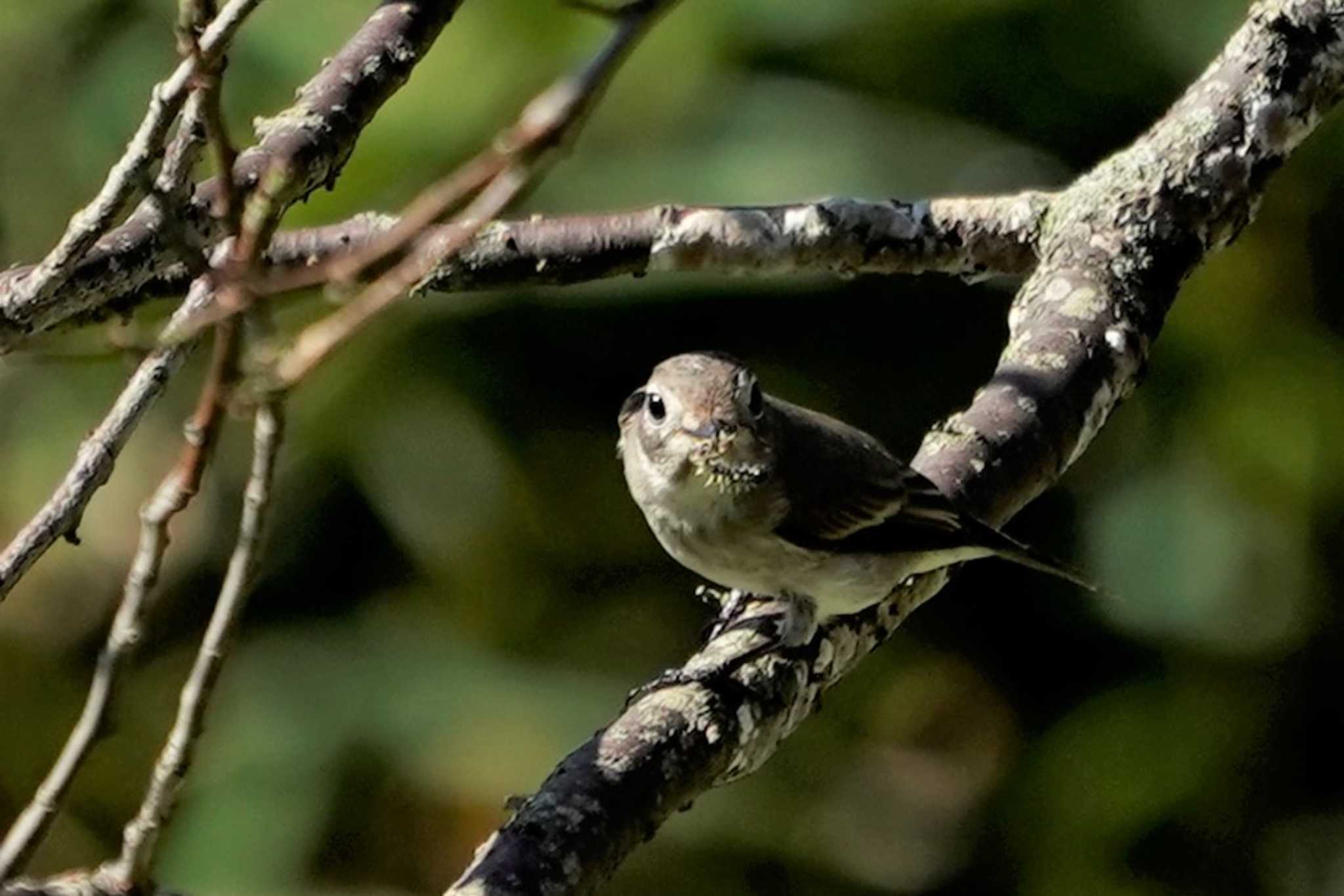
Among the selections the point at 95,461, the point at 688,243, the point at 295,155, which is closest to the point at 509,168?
the point at 95,461

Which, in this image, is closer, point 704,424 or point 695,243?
point 695,243

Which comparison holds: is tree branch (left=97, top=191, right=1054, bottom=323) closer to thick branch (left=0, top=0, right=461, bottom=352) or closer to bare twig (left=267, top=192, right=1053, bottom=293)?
bare twig (left=267, top=192, right=1053, bottom=293)

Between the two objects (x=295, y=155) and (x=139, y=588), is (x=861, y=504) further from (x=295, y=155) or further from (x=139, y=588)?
(x=139, y=588)

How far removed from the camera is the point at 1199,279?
448 centimetres

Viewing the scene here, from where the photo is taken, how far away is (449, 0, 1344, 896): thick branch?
2.16m

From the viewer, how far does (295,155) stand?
7.29 ft

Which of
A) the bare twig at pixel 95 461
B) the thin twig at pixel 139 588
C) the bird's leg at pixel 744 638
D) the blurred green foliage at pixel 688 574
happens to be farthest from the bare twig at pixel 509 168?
the blurred green foliage at pixel 688 574

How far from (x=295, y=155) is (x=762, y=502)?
1.09 m

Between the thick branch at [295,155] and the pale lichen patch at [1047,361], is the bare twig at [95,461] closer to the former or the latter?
the thick branch at [295,155]

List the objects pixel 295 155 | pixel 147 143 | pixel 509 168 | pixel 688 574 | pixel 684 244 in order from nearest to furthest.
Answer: pixel 509 168
pixel 147 143
pixel 295 155
pixel 684 244
pixel 688 574

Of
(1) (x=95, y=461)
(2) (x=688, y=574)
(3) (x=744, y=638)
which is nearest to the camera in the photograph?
(1) (x=95, y=461)

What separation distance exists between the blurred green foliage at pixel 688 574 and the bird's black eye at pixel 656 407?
1371mm

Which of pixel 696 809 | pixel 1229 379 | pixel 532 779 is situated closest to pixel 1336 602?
pixel 1229 379

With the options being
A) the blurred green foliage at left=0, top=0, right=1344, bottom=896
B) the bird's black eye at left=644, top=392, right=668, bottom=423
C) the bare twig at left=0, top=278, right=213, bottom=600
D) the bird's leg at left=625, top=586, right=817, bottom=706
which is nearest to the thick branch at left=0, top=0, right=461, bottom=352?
the bare twig at left=0, top=278, right=213, bottom=600
